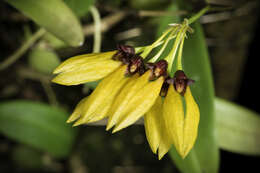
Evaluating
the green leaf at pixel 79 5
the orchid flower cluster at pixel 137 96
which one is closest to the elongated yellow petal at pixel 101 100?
the orchid flower cluster at pixel 137 96

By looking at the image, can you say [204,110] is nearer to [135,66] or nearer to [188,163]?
[188,163]

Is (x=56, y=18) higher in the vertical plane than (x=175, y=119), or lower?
higher

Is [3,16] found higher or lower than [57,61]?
higher

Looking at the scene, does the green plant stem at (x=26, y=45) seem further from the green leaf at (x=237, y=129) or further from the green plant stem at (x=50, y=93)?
the green leaf at (x=237, y=129)

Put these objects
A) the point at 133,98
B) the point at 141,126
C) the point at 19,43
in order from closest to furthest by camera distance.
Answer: the point at 133,98
the point at 19,43
the point at 141,126

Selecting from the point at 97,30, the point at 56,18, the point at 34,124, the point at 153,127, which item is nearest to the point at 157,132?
the point at 153,127

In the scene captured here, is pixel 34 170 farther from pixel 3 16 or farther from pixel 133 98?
pixel 133 98

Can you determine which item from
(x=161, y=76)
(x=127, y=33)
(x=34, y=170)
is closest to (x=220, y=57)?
(x=127, y=33)

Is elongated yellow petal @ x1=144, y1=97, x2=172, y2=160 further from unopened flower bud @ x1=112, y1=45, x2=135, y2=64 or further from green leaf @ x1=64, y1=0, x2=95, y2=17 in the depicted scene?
green leaf @ x1=64, y1=0, x2=95, y2=17
